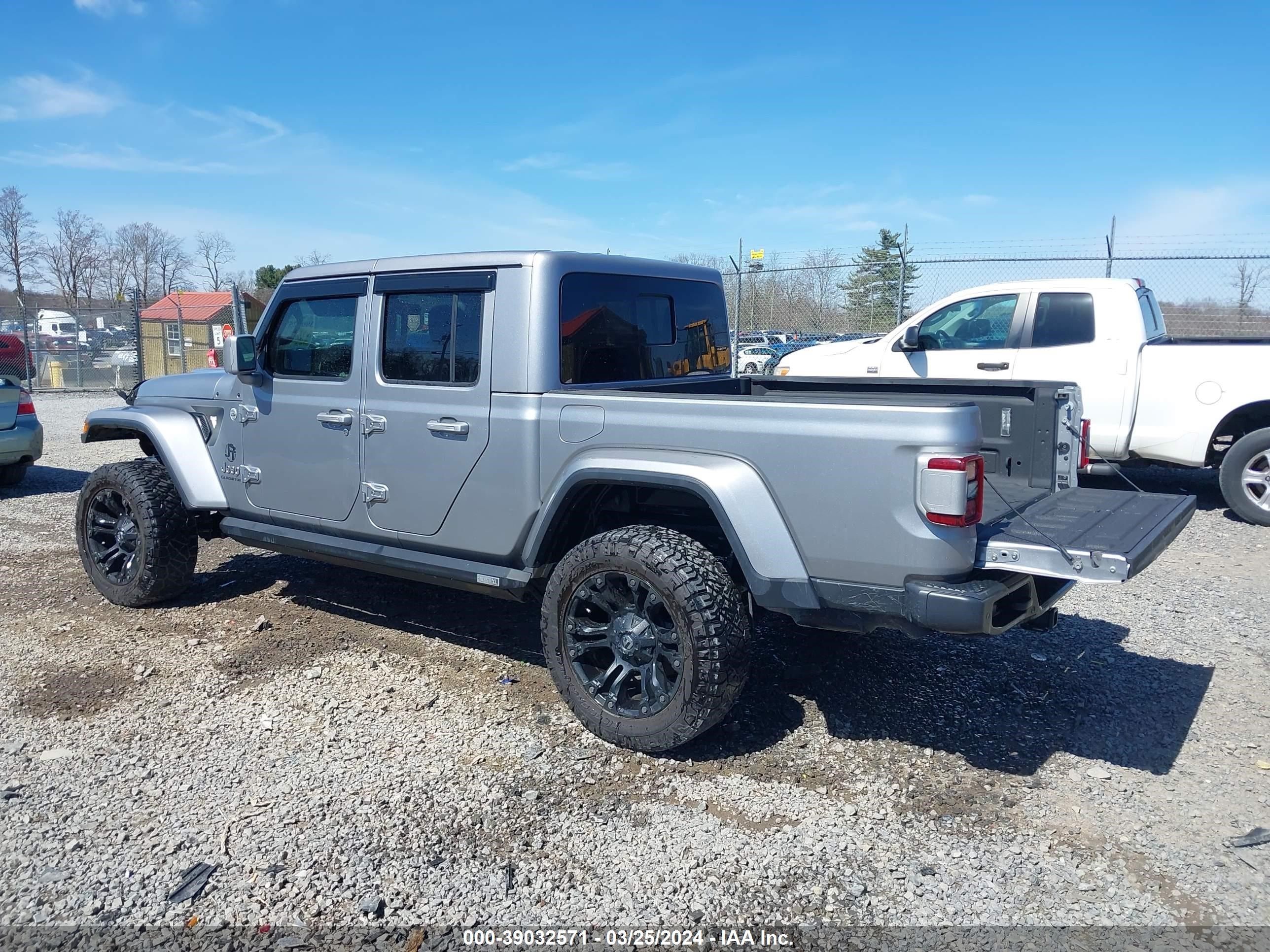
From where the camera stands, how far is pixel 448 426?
13.6 ft

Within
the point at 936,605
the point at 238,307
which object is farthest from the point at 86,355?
the point at 936,605

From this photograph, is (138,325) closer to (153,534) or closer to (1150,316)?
(153,534)

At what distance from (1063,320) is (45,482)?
10.3 meters

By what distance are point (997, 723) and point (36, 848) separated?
12.1ft

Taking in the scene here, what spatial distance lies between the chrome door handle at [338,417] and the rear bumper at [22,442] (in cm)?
619

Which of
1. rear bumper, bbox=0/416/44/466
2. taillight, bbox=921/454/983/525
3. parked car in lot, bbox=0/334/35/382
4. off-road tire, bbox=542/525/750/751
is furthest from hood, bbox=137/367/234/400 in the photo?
parked car in lot, bbox=0/334/35/382

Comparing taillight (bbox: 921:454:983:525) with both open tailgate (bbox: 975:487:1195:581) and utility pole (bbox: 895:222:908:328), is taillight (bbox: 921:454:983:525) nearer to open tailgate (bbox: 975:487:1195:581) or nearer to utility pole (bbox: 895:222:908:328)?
open tailgate (bbox: 975:487:1195:581)

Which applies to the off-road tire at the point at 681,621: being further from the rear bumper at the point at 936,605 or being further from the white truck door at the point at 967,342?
the white truck door at the point at 967,342

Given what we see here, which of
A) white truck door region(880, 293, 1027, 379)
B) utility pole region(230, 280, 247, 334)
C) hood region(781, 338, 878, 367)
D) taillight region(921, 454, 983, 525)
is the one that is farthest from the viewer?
utility pole region(230, 280, 247, 334)

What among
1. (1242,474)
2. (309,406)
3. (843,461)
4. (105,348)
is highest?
(105,348)

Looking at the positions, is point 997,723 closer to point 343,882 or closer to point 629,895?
point 629,895

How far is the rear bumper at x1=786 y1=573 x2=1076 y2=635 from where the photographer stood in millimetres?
3016

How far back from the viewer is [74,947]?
2600 millimetres

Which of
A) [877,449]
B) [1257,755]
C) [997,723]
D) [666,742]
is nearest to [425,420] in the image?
[666,742]
